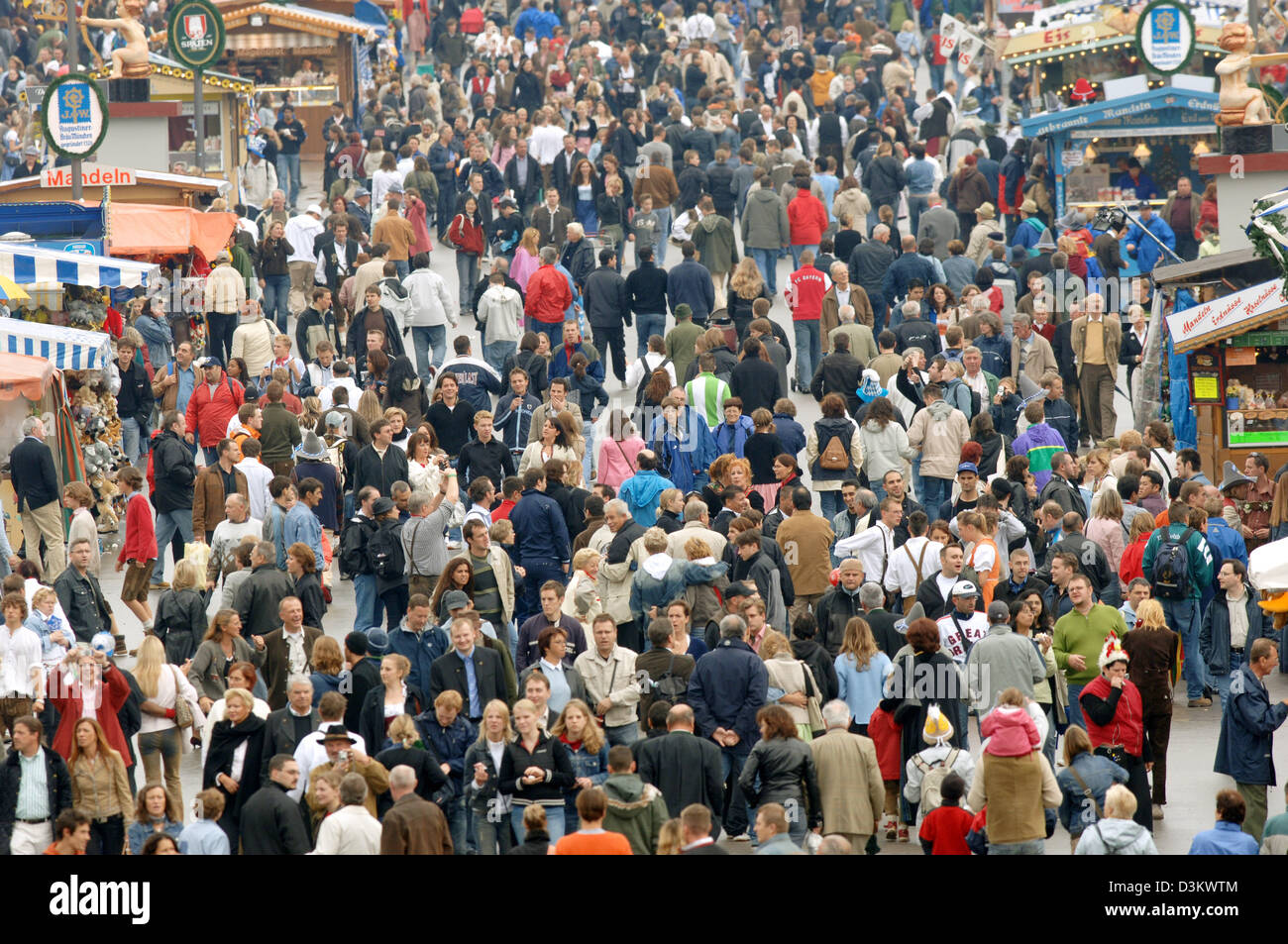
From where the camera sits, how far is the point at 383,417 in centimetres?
1723

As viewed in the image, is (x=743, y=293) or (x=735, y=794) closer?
(x=735, y=794)

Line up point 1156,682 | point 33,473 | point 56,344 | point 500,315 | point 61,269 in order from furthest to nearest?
1. point 500,315
2. point 61,269
3. point 56,344
4. point 33,473
5. point 1156,682

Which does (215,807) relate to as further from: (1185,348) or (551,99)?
(551,99)

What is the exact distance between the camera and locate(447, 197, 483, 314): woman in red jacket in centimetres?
2395

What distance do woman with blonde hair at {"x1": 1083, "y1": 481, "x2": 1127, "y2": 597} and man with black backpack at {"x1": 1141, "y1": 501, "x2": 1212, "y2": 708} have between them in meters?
0.42

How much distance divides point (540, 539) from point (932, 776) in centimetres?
425

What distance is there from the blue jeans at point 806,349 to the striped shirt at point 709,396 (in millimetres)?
3700

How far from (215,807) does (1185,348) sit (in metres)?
10.9

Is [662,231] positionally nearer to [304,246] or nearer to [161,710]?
[304,246]

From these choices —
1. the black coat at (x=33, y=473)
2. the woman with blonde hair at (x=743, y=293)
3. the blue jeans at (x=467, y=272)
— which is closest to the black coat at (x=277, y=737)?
the black coat at (x=33, y=473)

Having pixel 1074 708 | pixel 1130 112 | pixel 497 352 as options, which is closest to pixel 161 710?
pixel 1074 708

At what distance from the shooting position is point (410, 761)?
1110 centimetres

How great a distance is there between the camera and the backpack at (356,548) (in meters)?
14.8

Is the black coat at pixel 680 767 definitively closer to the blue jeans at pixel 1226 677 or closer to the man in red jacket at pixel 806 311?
the blue jeans at pixel 1226 677
